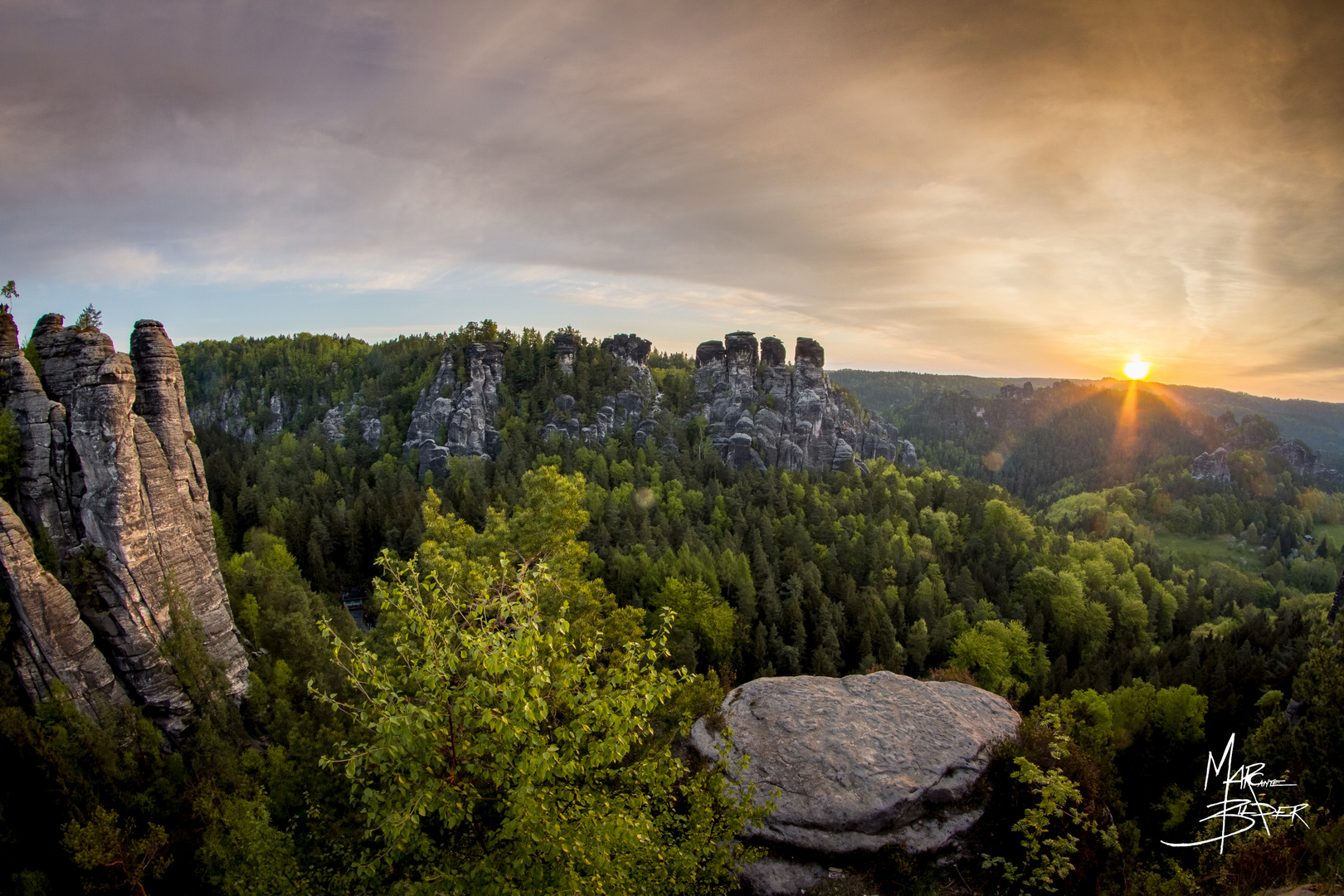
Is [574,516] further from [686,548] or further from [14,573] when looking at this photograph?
[686,548]

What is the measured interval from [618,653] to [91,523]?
2392 cm

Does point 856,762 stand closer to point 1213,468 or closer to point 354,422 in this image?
point 354,422

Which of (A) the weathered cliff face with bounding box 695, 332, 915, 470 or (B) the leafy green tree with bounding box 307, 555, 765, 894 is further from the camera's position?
(A) the weathered cliff face with bounding box 695, 332, 915, 470

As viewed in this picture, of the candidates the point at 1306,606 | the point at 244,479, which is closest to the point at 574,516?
the point at 244,479

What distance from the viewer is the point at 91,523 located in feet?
77.1

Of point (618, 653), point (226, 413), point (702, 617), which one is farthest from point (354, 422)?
point (618, 653)

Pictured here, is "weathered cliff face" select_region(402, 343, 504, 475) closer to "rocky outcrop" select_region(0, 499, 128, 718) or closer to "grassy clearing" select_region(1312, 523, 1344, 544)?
"rocky outcrop" select_region(0, 499, 128, 718)

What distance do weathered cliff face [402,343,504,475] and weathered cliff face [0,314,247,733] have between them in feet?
198

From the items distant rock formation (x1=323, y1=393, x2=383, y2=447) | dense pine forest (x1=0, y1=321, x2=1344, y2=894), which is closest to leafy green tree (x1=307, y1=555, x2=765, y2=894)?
dense pine forest (x1=0, y1=321, x2=1344, y2=894)

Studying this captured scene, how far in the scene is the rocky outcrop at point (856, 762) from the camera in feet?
50.7

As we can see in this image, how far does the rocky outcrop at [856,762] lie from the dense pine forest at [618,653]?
899mm

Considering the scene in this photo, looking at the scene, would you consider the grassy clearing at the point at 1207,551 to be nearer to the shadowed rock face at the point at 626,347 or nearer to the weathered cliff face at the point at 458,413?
the shadowed rock face at the point at 626,347

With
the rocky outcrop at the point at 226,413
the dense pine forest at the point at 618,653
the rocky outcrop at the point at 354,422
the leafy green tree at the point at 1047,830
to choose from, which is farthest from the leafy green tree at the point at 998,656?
the rocky outcrop at the point at 226,413

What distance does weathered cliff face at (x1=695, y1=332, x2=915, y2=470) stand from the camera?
313 ft
